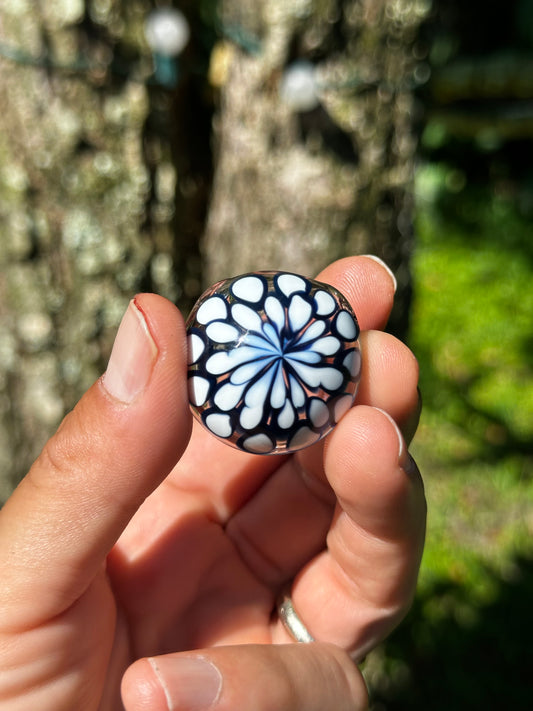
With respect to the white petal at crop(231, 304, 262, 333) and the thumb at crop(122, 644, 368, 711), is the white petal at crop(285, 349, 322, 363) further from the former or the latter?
the thumb at crop(122, 644, 368, 711)

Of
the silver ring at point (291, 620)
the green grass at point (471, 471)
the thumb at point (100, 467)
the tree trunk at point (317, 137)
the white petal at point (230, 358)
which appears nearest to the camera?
the thumb at point (100, 467)

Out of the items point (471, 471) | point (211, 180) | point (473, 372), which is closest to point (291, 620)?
point (211, 180)

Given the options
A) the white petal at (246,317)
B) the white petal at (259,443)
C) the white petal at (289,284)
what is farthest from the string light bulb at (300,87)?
the white petal at (259,443)

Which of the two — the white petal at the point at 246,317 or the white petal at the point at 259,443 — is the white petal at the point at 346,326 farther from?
the white petal at the point at 259,443

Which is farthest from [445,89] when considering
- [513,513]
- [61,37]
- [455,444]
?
[61,37]

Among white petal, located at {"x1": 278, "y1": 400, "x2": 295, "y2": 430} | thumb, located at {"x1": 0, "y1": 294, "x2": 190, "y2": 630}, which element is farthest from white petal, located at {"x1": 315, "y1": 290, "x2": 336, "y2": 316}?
thumb, located at {"x1": 0, "y1": 294, "x2": 190, "y2": 630}

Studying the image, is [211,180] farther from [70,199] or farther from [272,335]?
[272,335]

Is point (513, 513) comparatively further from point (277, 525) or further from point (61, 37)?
point (61, 37)
